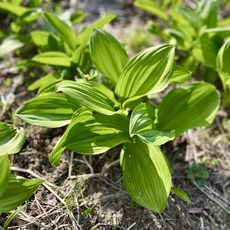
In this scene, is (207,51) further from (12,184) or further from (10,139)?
(12,184)

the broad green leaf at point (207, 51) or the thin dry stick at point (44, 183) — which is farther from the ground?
the broad green leaf at point (207, 51)

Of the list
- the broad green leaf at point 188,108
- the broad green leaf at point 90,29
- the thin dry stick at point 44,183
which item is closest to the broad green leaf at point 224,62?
the broad green leaf at point 188,108

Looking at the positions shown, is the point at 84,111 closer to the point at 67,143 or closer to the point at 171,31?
the point at 67,143

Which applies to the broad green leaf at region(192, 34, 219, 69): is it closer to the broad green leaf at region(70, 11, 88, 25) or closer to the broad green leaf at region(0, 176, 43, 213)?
the broad green leaf at region(70, 11, 88, 25)

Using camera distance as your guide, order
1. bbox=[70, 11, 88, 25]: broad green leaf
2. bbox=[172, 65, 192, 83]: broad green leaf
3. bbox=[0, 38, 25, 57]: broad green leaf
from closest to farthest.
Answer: bbox=[172, 65, 192, 83]: broad green leaf → bbox=[0, 38, 25, 57]: broad green leaf → bbox=[70, 11, 88, 25]: broad green leaf

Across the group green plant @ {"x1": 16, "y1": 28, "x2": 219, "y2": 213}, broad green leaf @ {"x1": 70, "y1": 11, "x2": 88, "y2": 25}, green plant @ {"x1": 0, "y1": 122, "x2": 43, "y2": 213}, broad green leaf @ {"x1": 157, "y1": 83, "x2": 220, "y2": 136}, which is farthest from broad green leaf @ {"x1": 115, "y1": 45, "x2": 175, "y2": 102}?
broad green leaf @ {"x1": 70, "y1": 11, "x2": 88, "y2": 25}

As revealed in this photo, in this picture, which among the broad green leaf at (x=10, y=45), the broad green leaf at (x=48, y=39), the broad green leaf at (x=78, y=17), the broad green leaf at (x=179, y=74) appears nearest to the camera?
the broad green leaf at (x=179, y=74)

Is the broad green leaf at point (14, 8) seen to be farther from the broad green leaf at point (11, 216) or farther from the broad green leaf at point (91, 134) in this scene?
the broad green leaf at point (11, 216)
